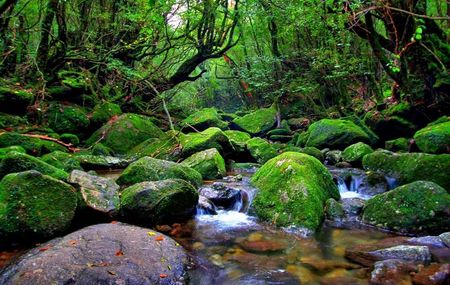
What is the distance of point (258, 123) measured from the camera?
17.9 m

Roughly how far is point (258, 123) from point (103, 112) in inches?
307

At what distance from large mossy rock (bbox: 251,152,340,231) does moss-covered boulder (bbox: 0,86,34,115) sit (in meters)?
7.00

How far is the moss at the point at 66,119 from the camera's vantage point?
11.2 meters

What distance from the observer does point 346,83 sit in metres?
17.0

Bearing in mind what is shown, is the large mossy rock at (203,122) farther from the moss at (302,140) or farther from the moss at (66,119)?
the moss at (66,119)

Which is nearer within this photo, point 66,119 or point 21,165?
point 21,165

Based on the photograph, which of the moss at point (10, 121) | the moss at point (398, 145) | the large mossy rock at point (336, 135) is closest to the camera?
the moss at point (10, 121)

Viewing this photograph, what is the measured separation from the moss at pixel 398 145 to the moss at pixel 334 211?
4.87 m

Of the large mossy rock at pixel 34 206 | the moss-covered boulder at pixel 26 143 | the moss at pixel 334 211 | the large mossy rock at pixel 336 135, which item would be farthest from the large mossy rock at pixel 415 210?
the moss-covered boulder at pixel 26 143

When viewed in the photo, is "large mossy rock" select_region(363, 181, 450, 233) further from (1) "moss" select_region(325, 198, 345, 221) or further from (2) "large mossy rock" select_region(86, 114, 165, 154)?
(2) "large mossy rock" select_region(86, 114, 165, 154)

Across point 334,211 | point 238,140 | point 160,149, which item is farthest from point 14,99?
point 334,211

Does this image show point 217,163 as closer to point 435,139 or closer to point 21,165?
point 21,165

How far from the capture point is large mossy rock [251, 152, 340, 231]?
214 inches

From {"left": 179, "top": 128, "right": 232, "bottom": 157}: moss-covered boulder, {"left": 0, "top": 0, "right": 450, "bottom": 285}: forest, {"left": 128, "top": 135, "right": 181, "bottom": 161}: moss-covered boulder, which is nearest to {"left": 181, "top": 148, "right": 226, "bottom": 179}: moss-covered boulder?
{"left": 0, "top": 0, "right": 450, "bottom": 285}: forest
